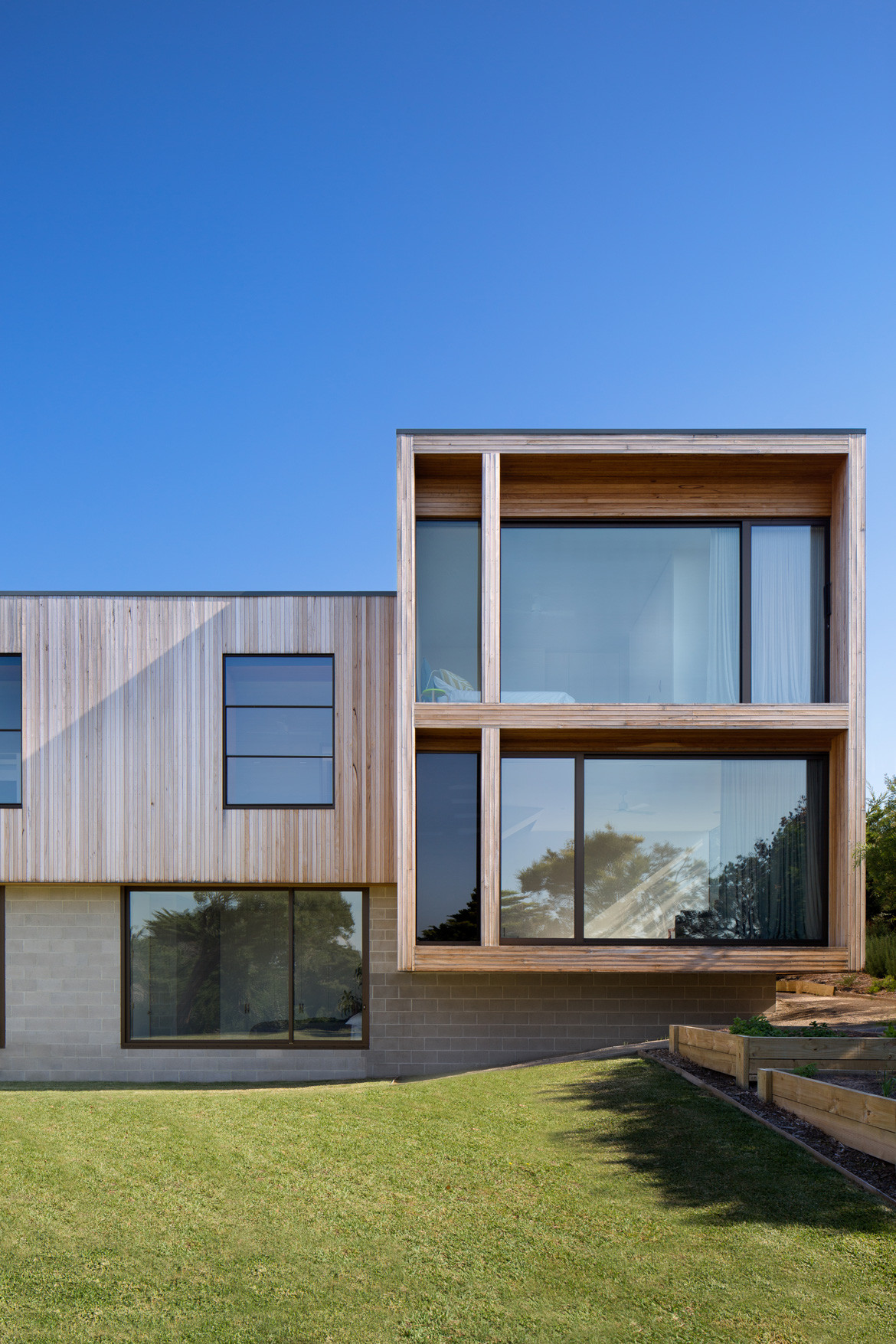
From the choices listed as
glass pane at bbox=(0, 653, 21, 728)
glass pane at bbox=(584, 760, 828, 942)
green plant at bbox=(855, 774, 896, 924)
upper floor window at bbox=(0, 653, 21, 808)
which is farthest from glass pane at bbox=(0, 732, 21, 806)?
green plant at bbox=(855, 774, 896, 924)

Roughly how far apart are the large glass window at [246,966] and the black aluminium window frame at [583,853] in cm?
266

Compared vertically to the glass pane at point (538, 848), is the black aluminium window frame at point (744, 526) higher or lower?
higher

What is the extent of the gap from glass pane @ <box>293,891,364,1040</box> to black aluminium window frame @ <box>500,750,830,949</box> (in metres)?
2.45

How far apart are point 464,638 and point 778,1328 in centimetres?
712

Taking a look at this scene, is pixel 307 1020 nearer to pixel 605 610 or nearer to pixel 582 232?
pixel 605 610

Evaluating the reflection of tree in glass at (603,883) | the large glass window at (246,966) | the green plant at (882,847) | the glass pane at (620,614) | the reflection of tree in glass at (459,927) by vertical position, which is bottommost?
the large glass window at (246,966)

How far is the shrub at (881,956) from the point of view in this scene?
1316cm

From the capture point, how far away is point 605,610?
382 inches

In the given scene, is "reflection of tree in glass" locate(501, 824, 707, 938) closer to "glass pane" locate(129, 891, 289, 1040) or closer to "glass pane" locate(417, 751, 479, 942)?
"glass pane" locate(417, 751, 479, 942)

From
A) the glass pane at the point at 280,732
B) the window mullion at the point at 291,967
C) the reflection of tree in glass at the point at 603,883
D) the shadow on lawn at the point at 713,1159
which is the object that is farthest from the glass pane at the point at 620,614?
the shadow on lawn at the point at 713,1159

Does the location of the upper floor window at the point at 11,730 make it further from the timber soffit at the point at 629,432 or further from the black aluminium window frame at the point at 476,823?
the timber soffit at the point at 629,432

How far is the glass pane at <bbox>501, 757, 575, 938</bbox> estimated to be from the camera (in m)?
9.20

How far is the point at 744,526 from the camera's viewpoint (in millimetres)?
9703

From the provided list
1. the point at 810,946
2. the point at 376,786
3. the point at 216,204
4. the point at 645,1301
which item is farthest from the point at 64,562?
the point at 645,1301
